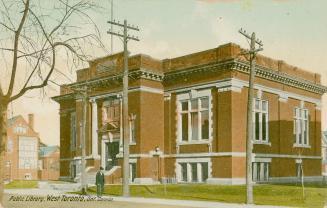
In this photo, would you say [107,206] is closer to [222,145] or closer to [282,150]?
[222,145]

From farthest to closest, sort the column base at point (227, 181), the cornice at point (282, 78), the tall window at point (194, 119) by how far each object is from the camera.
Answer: the tall window at point (194, 119)
the cornice at point (282, 78)
the column base at point (227, 181)

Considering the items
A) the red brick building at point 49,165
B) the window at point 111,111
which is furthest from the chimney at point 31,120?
the window at point 111,111

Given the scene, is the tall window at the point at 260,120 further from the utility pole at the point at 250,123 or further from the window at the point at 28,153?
the window at the point at 28,153

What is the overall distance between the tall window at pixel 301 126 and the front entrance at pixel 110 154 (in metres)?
14.1

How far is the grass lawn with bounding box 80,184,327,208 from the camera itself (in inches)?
907

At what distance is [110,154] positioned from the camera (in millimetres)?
37656

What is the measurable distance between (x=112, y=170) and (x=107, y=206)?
598 inches

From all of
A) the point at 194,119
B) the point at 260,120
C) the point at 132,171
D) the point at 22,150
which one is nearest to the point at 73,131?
the point at 132,171

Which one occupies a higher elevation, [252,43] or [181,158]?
[252,43]

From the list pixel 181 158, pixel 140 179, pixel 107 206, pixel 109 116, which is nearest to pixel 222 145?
pixel 181 158

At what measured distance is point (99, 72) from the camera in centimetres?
3816

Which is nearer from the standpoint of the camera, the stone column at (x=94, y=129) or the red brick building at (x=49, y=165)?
the stone column at (x=94, y=129)

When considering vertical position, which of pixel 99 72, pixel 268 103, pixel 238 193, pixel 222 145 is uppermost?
pixel 99 72

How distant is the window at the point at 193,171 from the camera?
107ft
